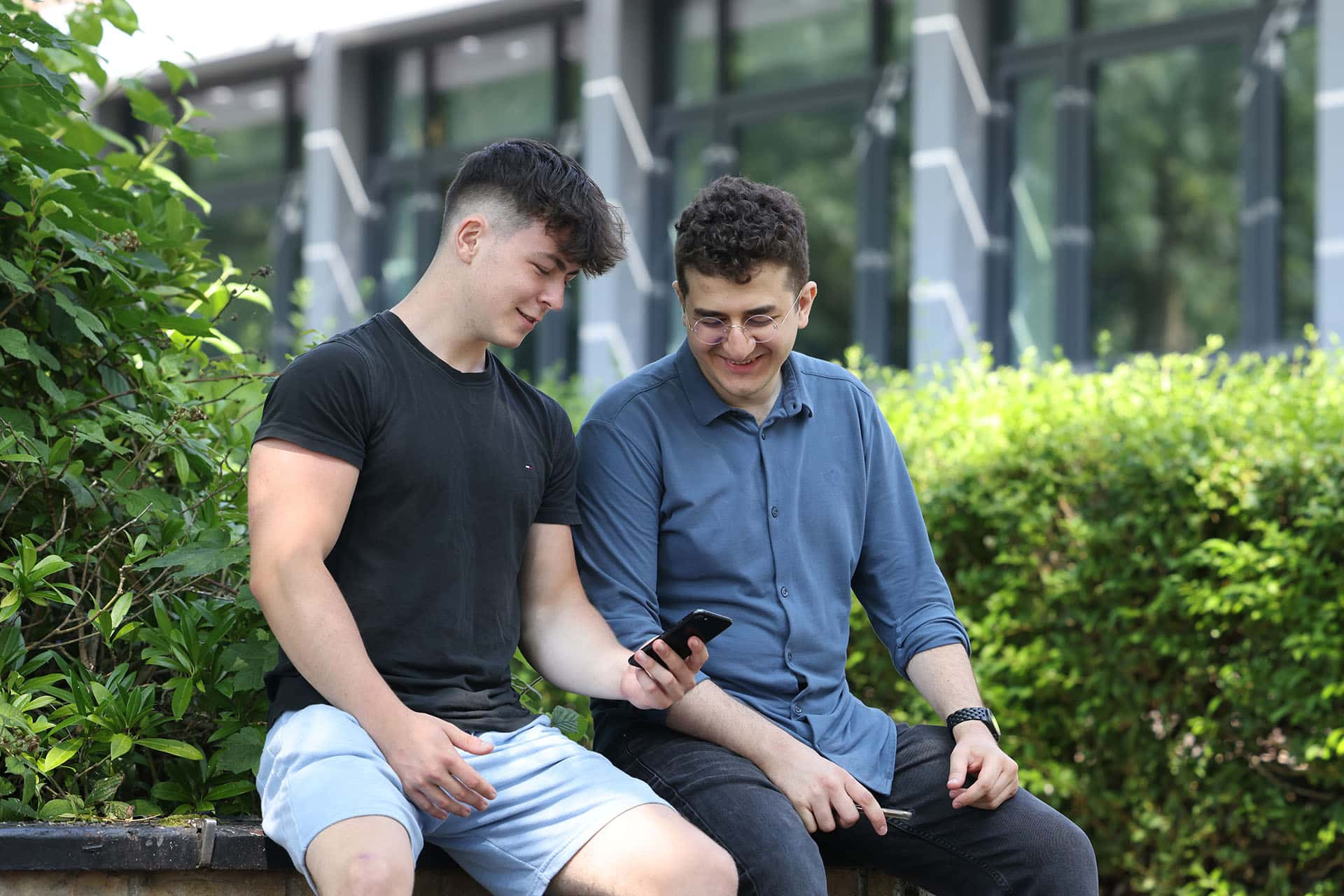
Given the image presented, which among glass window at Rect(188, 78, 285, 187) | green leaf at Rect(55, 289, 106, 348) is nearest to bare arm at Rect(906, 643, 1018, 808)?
green leaf at Rect(55, 289, 106, 348)

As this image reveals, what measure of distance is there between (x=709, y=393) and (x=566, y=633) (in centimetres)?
64

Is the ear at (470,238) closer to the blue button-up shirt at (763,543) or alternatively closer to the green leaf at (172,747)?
the blue button-up shirt at (763,543)

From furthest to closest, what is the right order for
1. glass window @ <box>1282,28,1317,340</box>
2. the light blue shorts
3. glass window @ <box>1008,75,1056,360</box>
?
glass window @ <box>1008,75,1056,360</box> → glass window @ <box>1282,28,1317,340</box> → the light blue shorts

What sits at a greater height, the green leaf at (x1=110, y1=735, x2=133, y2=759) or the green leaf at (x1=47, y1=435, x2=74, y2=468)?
the green leaf at (x1=47, y1=435, x2=74, y2=468)

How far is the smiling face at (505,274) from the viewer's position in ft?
9.70

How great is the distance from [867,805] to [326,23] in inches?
472

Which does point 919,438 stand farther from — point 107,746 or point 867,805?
point 107,746

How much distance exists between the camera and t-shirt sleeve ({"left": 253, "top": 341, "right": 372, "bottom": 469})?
8.86 ft

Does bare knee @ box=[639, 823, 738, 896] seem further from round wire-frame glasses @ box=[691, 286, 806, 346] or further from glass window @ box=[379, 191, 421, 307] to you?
glass window @ box=[379, 191, 421, 307]

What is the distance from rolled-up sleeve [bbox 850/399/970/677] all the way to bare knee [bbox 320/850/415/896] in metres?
1.37

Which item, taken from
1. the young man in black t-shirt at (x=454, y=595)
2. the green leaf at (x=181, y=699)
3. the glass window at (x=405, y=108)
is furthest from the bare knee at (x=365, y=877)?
the glass window at (x=405, y=108)

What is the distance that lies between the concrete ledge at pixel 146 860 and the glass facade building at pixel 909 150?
5474 millimetres

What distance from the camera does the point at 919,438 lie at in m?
5.50

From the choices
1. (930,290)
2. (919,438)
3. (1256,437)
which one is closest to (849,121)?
(930,290)
